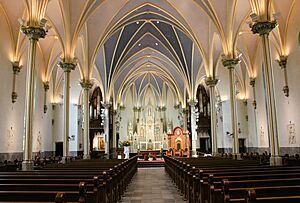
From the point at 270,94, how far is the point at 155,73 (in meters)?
29.3

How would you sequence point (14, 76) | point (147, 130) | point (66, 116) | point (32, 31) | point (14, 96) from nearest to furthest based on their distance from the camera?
1. point (32, 31)
2. point (66, 116)
3. point (14, 96)
4. point (14, 76)
5. point (147, 130)

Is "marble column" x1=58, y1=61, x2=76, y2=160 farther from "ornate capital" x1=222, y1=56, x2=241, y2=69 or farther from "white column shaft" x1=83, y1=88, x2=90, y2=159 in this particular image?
"ornate capital" x1=222, y1=56, x2=241, y2=69

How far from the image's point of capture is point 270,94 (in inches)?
489

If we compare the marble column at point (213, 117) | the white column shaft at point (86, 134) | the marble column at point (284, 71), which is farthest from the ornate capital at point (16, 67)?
the marble column at point (284, 71)

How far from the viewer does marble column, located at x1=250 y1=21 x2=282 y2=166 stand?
473 inches

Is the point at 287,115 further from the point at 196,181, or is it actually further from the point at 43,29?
the point at 43,29

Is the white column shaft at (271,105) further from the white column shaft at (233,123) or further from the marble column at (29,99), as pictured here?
the marble column at (29,99)

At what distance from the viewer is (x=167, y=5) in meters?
23.0

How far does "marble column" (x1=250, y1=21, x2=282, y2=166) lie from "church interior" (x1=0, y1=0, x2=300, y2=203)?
0.14 ft

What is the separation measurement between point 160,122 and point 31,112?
32393mm

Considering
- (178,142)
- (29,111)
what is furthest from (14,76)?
(178,142)

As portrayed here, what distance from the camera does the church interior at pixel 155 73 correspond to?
35.4 ft

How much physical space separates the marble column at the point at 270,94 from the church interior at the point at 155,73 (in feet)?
0.14

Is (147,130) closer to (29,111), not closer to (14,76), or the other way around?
(14,76)
